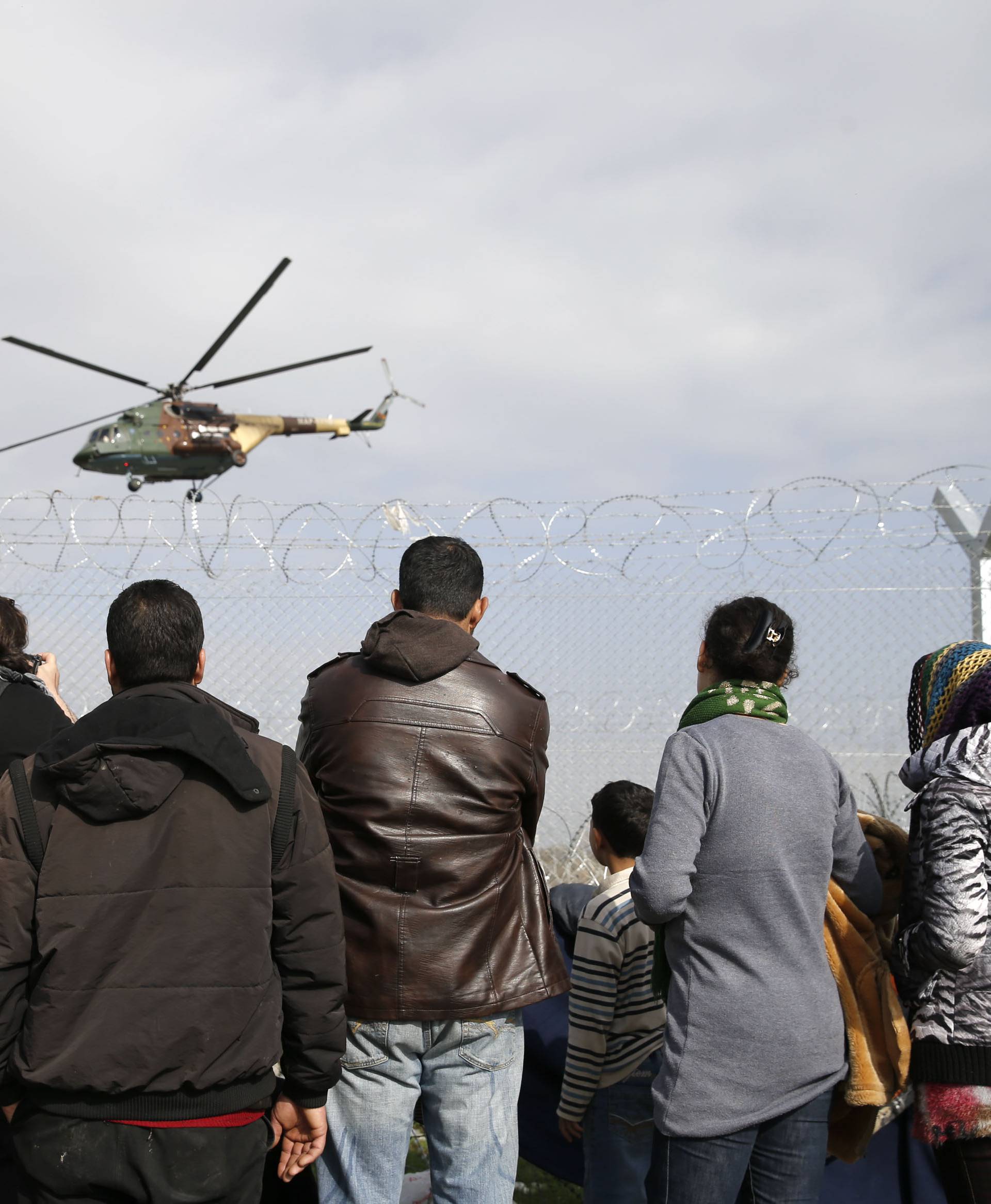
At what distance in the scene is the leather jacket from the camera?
255 cm

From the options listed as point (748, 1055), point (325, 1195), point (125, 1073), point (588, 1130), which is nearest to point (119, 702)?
point (125, 1073)

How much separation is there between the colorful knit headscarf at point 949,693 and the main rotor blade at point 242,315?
7.11 m

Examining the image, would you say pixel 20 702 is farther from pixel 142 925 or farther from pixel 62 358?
pixel 62 358

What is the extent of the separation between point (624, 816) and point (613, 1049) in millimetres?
646

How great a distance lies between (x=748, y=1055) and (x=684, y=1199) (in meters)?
0.34

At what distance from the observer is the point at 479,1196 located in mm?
2602

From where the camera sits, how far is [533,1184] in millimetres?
4152

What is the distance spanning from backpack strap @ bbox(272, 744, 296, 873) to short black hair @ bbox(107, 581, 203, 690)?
0.31 m

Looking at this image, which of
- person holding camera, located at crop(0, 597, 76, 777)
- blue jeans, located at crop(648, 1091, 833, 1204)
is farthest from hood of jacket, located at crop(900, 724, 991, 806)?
person holding camera, located at crop(0, 597, 76, 777)

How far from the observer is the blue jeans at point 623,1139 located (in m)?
2.95

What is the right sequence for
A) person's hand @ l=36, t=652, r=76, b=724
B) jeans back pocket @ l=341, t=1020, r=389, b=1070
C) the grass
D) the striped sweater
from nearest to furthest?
jeans back pocket @ l=341, t=1020, r=389, b=1070
the striped sweater
person's hand @ l=36, t=652, r=76, b=724
the grass

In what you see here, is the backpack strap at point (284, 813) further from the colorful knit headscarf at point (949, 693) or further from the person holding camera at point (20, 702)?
the colorful knit headscarf at point (949, 693)

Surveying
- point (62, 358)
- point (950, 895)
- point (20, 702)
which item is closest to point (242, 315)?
point (62, 358)

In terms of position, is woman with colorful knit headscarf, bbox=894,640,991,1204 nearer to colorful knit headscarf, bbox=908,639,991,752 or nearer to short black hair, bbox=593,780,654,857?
colorful knit headscarf, bbox=908,639,991,752
